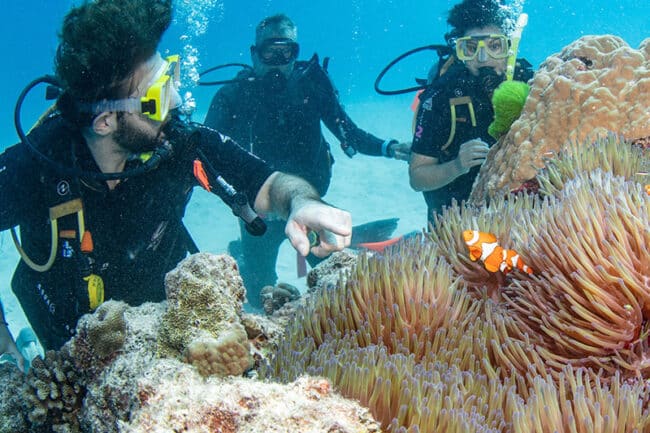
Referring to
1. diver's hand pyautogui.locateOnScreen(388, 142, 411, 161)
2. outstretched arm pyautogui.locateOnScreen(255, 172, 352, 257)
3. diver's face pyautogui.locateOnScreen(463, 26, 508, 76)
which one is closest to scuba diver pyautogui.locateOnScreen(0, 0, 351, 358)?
outstretched arm pyautogui.locateOnScreen(255, 172, 352, 257)

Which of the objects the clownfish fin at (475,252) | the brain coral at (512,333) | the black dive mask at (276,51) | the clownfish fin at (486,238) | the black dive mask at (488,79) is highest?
the black dive mask at (276,51)

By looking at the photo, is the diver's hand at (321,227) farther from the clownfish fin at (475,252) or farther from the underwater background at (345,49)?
the underwater background at (345,49)

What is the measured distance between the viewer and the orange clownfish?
78.1 inches

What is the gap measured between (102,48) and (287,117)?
525 cm

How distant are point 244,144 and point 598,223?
7.15 meters

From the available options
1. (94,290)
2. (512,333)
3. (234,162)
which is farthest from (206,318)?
(234,162)

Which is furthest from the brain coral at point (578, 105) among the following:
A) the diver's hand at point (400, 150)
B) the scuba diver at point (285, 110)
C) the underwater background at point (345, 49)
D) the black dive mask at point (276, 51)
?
the black dive mask at point (276, 51)

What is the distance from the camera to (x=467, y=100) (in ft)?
16.6

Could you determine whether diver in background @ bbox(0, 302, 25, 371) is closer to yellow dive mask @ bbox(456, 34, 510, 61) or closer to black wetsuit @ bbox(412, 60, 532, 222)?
black wetsuit @ bbox(412, 60, 532, 222)

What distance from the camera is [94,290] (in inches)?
122

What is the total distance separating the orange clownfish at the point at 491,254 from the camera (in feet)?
6.51

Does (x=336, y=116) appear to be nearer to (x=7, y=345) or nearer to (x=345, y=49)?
(x=7, y=345)

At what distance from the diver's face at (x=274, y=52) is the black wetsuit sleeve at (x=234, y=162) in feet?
15.5

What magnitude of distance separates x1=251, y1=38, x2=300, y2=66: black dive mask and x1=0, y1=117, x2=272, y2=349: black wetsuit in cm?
474
